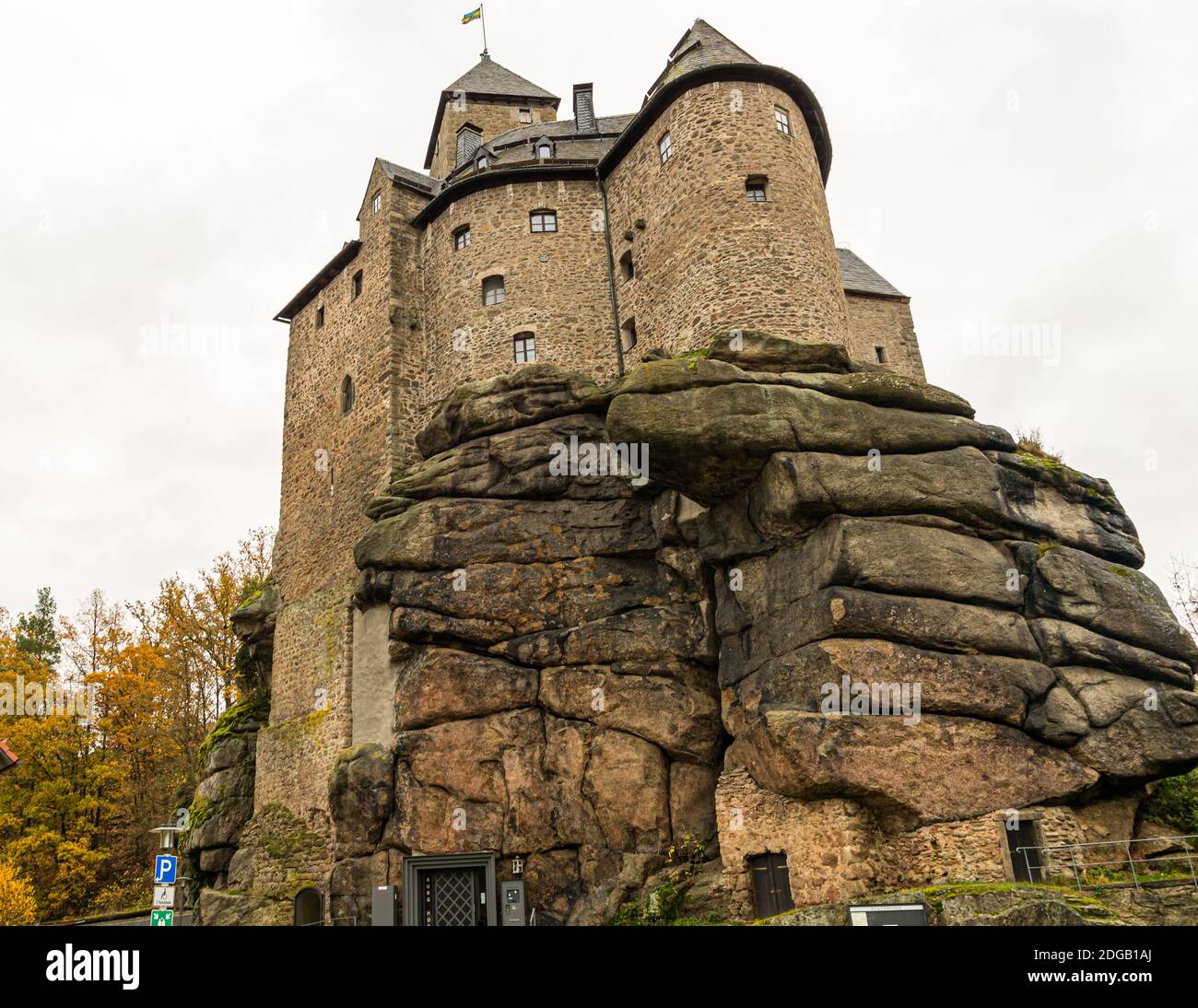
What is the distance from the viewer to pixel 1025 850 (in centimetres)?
1356

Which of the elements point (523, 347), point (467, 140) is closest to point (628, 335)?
point (523, 347)

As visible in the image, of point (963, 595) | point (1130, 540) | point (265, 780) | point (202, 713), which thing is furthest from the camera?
point (202, 713)

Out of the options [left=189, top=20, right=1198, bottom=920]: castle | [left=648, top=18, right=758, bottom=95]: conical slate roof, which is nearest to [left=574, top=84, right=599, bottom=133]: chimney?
[left=189, top=20, right=1198, bottom=920]: castle

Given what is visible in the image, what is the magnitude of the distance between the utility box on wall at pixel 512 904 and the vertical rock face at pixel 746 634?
1.03 ft

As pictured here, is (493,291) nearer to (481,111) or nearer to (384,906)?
(481,111)

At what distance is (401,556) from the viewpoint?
65.0 ft

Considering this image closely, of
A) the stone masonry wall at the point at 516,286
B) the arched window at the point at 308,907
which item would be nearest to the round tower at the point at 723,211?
the stone masonry wall at the point at 516,286

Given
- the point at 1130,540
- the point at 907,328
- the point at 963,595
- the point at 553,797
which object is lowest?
Result: the point at 553,797

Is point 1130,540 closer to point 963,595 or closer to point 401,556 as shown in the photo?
point 963,595

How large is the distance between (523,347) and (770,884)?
47.0ft

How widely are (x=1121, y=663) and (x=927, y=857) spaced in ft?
15.8

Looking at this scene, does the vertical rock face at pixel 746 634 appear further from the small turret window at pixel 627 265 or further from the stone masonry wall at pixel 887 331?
the stone masonry wall at pixel 887 331

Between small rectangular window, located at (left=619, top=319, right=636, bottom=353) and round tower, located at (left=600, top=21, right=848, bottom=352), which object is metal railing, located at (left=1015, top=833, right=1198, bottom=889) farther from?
small rectangular window, located at (left=619, top=319, right=636, bottom=353)
